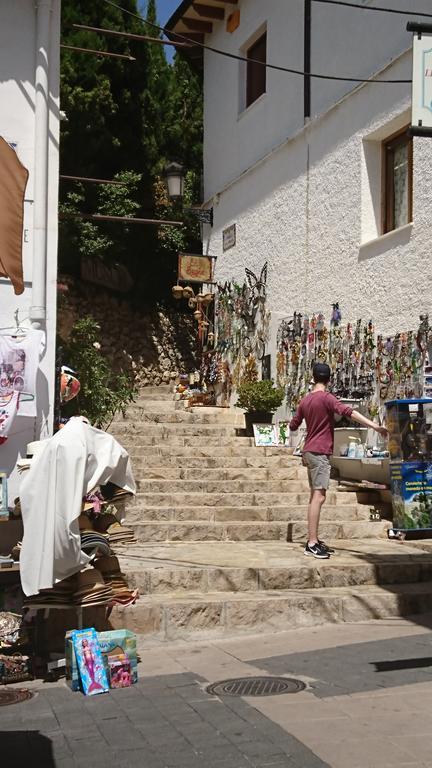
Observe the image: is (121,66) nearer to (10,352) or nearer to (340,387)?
(340,387)

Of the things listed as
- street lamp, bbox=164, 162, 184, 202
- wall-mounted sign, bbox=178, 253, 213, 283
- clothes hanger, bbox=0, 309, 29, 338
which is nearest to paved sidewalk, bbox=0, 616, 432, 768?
clothes hanger, bbox=0, 309, 29, 338

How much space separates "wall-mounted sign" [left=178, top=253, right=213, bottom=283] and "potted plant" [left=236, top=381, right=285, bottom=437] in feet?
12.3

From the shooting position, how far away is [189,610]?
6.58 metres

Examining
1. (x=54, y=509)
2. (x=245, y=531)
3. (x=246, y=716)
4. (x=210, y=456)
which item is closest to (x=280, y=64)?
(x=210, y=456)

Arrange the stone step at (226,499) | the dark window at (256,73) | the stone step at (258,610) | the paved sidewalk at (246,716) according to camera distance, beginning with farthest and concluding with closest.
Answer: the dark window at (256,73) → the stone step at (226,499) → the stone step at (258,610) → the paved sidewalk at (246,716)

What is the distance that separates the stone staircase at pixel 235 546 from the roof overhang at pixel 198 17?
7452 millimetres

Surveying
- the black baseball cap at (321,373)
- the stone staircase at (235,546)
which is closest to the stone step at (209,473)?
the stone staircase at (235,546)

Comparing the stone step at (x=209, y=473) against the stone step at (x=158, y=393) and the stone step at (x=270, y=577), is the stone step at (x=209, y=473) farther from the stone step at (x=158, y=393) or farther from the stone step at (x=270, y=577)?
the stone step at (x=158, y=393)

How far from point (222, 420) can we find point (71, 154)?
23.1 feet

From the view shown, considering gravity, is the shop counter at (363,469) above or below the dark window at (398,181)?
below

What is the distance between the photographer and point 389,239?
1086 cm

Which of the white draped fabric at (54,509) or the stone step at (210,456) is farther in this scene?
the stone step at (210,456)

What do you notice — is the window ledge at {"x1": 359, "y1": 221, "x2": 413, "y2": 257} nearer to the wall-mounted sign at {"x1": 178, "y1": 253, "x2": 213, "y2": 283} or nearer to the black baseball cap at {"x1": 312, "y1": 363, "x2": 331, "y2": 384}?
the black baseball cap at {"x1": 312, "y1": 363, "x2": 331, "y2": 384}

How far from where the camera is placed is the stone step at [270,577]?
7.02 m
